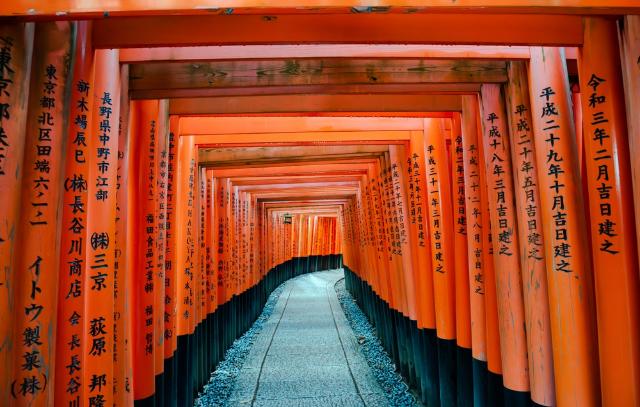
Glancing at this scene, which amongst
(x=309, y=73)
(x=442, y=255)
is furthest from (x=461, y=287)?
(x=309, y=73)

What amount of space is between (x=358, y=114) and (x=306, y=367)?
188 inches

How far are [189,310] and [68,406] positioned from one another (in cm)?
334

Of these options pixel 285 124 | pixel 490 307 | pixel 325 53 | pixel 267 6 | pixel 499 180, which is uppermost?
pixel 285 124

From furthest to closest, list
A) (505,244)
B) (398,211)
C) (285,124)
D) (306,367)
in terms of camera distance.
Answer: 1. (306,367)
2. (398,211)
3. (285,124)
4. (505,244)

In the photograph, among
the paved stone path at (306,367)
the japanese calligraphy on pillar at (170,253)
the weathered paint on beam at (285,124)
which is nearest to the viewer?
the japanese calligraphy on pillar at (170,253)

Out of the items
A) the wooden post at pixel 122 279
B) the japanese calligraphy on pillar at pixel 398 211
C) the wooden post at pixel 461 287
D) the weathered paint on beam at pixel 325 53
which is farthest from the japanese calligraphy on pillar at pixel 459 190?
the wooden post at pixel 122 279

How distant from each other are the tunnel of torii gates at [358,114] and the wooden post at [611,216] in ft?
0.03

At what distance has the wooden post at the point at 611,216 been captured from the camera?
211 cm

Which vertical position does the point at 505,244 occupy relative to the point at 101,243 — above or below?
below

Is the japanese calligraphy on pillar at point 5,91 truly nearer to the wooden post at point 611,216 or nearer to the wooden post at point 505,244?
the wooden post at point 611,216

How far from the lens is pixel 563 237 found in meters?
2.56

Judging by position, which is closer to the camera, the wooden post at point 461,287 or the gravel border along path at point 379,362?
the wooden post at point 461,287

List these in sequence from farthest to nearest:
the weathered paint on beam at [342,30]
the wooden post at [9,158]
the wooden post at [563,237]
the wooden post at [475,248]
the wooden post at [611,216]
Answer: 1. the wooden post at [475,248]
2. the wooden post at [563,237]
3. the weathered paint on beam at [342,30]
4. the wooden post at [611,216]
5. the wooden post at [9,158]

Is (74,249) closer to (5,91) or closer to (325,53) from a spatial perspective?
(5,91)
